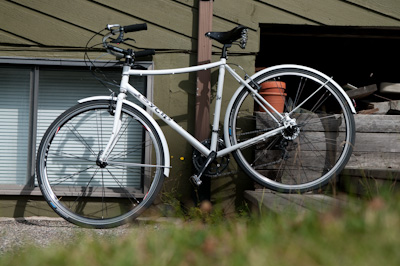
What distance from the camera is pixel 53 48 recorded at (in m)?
3.51

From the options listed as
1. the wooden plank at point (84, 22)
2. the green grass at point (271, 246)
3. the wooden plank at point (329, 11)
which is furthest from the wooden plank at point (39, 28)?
the green grass at point (271, 246)

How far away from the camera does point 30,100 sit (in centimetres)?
357

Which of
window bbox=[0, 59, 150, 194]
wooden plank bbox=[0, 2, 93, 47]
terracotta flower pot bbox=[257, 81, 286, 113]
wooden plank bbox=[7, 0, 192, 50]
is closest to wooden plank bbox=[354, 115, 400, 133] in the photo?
terracotta flower pot bbox=[257, 81, 286, 113]

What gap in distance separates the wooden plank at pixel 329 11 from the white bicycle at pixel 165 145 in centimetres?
57

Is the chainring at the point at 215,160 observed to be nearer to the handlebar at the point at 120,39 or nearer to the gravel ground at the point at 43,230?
the gravel ground at the point at 43,230

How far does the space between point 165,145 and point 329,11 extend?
176 cm

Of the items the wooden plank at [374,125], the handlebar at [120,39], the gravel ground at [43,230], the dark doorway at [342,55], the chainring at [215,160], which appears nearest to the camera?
the gravel ground at [43,230]

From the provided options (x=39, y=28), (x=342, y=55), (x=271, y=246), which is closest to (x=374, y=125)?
(x=342, y=55)

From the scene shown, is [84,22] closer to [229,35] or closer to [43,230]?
[229,35]

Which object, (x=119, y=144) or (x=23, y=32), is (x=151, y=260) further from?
(x=23, y=32)

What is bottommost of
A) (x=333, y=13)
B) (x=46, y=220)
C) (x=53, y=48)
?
(x=46, y=220)

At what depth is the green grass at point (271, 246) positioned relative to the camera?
1312 millimetres

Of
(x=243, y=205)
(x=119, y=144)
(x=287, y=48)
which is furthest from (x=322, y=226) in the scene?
(x=287, y=48)

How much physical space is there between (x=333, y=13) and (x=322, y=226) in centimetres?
242
